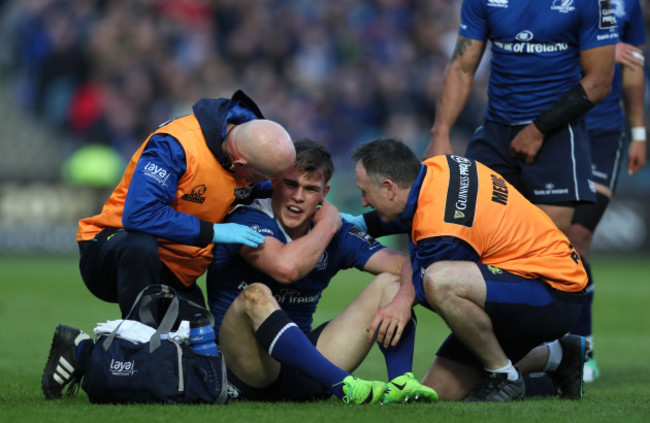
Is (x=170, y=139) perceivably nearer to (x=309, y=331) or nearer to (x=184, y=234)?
(x=184, y=234)

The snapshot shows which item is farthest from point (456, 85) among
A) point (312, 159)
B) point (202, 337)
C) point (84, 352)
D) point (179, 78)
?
point (179, 78)

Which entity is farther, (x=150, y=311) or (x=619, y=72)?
(x=619, y=72)

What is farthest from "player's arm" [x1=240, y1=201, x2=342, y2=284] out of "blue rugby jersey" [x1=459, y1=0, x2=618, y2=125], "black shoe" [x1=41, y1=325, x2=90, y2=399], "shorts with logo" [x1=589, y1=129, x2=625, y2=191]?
"shorts with logo" [x1=589, y1=129, x2=625, y2=191]

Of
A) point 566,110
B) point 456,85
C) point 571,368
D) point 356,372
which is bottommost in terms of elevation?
point 356,372

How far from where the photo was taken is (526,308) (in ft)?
17.0

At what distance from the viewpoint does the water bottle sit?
4918 millimetres

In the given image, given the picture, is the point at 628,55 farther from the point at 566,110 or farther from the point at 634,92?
the point at 566,110

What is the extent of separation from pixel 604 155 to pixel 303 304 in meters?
3.22

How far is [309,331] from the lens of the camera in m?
5.64

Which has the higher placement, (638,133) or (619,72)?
(619,72)

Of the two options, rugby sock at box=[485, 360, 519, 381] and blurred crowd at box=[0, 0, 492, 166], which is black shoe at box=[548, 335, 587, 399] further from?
blurred crowd at box=[0, 0, 492, 166]

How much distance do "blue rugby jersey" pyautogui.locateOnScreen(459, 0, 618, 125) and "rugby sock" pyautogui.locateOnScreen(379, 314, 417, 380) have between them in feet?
6.41

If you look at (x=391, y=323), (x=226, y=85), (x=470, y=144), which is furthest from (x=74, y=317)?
(x=226, y=85)

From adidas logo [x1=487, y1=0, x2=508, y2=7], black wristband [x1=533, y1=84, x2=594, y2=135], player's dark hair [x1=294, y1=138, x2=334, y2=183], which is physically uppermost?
adidas logo [x1=487, y1=0, x2=508, y2=7]
